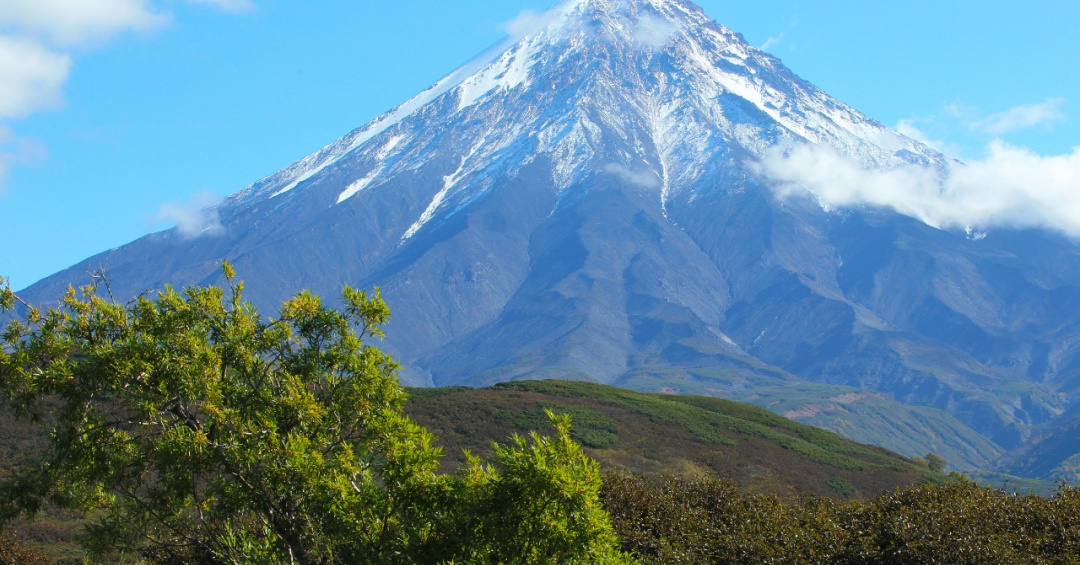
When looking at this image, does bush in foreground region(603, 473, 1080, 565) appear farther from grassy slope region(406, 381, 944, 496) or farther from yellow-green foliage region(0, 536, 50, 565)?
grassy slope region(406, 381, 944, 496)

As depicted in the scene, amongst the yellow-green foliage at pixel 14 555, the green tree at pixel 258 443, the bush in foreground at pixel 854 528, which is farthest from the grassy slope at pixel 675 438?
the green tree at pixel 258 443

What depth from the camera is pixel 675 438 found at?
6581cm

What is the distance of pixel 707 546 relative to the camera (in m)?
20.8

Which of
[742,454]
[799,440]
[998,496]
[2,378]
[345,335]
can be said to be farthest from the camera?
[799,440]

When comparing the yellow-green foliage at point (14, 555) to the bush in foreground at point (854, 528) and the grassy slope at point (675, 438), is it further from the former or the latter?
the grassy slope at point (675, 438)

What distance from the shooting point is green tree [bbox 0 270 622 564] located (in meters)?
12.9

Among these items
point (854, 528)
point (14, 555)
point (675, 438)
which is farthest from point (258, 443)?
point (675, 438)

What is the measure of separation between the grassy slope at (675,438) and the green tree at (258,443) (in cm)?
3404

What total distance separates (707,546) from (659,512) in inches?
90.0

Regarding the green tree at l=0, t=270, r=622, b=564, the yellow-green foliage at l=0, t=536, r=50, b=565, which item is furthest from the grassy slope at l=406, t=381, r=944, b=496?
the green tree at l=0, t=270, r=622, b=564

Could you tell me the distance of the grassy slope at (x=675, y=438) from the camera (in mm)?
56156

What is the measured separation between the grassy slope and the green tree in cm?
3404

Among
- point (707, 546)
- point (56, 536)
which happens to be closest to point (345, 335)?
point (707, 546)

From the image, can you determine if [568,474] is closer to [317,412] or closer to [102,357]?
[317,412]
